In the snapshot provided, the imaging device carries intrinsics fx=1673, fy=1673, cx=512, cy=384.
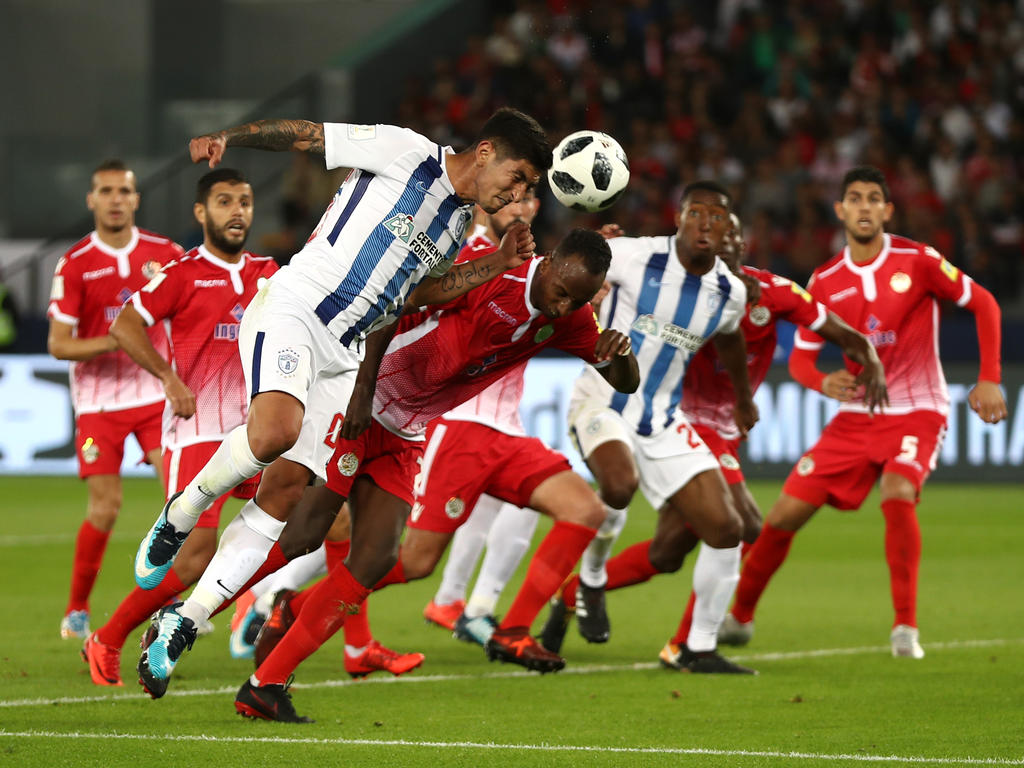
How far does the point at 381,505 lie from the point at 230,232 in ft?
6.14

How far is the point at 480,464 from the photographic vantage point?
7.53 m

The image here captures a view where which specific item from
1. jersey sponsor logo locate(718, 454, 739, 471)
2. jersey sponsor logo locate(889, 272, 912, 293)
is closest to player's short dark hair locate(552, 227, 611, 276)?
jersey sponsor logo locate(718, 454, 739, 471)

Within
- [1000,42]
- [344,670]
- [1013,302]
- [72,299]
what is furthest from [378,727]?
[1000,42]

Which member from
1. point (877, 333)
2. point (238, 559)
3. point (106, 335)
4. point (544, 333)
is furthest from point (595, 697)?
point (106, 335)

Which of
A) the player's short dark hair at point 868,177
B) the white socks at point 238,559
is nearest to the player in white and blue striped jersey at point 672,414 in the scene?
the player's short dark hair at point 868,177

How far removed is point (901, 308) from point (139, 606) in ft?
13.5

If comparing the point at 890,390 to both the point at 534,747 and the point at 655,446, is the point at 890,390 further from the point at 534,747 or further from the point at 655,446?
the point at 534,747

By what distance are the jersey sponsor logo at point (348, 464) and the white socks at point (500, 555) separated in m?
1.95

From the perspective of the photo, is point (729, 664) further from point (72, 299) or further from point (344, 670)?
point (72, 299)

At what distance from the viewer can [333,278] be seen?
5738mm

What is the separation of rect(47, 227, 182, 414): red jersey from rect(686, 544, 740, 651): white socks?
3.15m

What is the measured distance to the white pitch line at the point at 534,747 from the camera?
527cm

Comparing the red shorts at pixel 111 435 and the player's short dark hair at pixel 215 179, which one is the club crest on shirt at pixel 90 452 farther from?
the player's short dark hair at pixel 215 179

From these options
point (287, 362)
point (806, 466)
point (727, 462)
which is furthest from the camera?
point (806, 466)
